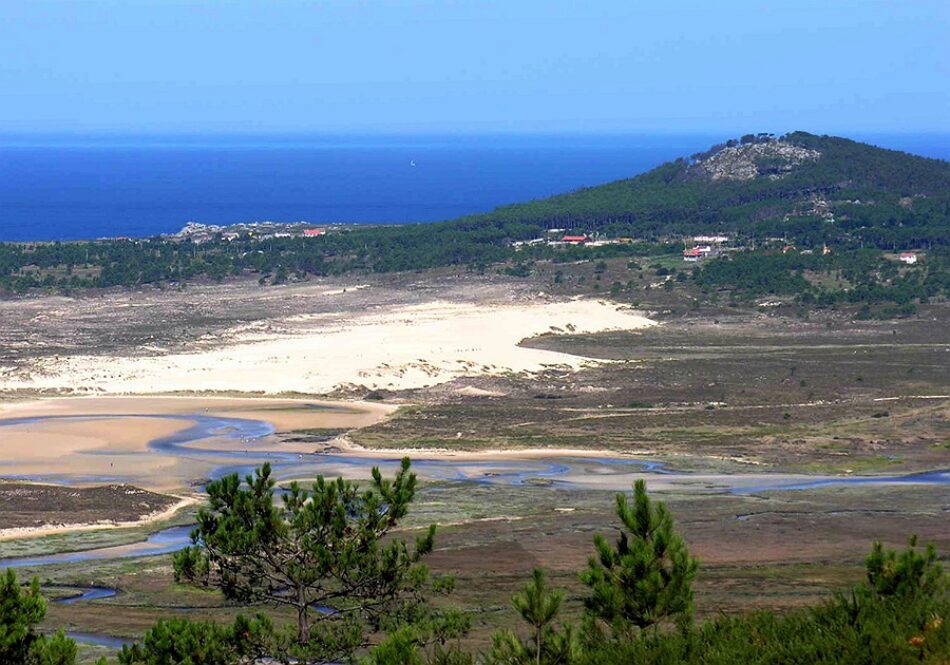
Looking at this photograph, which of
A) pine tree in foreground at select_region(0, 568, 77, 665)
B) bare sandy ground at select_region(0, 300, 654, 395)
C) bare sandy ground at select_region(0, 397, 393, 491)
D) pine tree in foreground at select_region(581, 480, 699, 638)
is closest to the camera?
pine tree in foreground at select_region(0, 568, 77, 665)

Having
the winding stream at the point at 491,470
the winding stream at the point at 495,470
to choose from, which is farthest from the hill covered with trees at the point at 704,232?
the winding stream at the point at 495,470

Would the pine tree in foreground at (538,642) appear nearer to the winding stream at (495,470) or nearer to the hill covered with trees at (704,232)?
the winding stream at (495,470)

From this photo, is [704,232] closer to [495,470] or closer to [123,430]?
[123,430]

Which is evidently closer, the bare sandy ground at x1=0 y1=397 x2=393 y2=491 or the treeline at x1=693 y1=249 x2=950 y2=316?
the bare sandy ground at x1=0 y1=397 x2=393 y2=491

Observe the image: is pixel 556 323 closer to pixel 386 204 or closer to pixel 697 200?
pixel 697 200

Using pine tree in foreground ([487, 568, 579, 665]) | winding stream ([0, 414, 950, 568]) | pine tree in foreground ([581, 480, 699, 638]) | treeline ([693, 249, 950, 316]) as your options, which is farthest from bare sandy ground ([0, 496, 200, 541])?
treeline ([693, 249, 950, 316])

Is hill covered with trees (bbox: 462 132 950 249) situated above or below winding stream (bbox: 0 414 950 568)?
above

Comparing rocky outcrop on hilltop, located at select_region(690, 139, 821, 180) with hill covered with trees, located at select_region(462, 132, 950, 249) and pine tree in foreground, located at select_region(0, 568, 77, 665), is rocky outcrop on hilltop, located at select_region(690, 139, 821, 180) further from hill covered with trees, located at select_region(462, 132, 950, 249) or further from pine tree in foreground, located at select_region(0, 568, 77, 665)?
pine tree in foreground, located at select_region(0, 568, 77, 665)

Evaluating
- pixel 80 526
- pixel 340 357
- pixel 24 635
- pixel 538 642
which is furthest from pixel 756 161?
pixel 24 635
